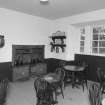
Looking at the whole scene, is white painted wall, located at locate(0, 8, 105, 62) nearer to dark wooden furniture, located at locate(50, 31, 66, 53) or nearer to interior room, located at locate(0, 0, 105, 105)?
interior room, located at locate(0, 0, 105, 105)

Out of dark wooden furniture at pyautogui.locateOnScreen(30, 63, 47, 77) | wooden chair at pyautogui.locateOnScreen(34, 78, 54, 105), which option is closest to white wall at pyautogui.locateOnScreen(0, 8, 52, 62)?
dark wooden furniture at pyautogui.locateOnScreen(30, 63, 47, 77)

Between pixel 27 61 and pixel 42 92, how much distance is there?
2.81 meters

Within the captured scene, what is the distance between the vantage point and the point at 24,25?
503 centimetres

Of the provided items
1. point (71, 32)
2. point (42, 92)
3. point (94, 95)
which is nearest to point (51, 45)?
point (71, 32)

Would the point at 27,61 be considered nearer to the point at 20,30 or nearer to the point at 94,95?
the point at 20,30

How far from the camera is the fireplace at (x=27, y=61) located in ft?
Result: 15.6

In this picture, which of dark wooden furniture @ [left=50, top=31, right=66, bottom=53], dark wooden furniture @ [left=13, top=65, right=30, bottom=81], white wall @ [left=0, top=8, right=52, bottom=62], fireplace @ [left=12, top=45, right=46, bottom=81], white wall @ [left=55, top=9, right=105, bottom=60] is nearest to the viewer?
white wall @ [left=0, top=8, right=52, bottom=62]

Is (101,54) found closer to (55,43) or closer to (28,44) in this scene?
(55,43)

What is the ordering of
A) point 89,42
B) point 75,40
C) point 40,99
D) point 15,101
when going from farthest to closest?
point 75,40 < point 89,42 < point 15,101 < point 40,99

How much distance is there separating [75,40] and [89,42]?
655 millimetres

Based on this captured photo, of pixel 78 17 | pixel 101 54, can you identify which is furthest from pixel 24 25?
pixel 101 54

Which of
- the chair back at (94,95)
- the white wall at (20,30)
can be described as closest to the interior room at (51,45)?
the white wall at (20,30)

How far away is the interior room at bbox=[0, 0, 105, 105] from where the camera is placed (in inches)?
149

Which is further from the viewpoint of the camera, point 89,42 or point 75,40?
point 75,40
